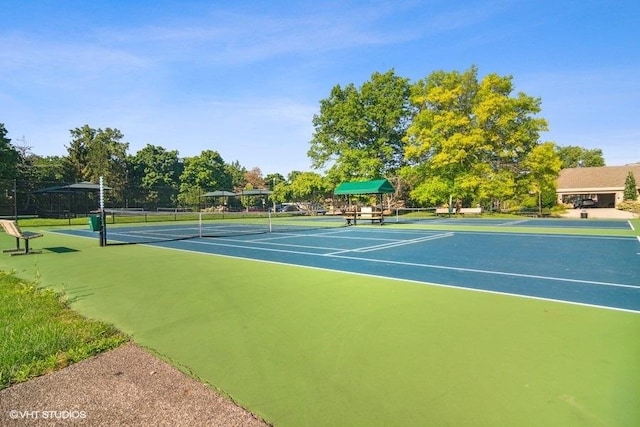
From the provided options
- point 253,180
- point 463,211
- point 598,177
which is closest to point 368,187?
point 463,211

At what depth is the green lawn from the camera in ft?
7.82

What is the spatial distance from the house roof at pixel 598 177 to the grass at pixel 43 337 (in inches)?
2269

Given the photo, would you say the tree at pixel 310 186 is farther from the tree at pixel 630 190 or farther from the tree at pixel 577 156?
the tree at pixel 577 156

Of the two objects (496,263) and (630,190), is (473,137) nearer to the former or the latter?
(630,190)

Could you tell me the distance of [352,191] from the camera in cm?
2359

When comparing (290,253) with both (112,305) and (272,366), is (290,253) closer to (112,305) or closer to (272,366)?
(112,305)

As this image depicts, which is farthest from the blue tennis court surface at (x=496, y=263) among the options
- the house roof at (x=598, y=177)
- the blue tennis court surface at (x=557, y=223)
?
the house roof at (x=598, y=177)

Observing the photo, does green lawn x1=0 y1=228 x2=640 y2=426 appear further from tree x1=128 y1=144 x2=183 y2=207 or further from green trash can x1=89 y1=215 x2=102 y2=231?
tree x1=128 y1=144 x2=183 y2=207

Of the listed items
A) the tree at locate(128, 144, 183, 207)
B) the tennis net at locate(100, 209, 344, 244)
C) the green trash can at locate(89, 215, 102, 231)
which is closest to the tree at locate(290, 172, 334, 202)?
the tennis net at locate(100, 209, 344, 244)

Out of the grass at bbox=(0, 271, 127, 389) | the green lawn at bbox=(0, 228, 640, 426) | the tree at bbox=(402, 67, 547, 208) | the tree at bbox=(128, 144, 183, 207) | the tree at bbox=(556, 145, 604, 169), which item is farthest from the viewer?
the tree at bbox=(556, 145, 604, 169)

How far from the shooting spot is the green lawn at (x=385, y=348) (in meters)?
2.38

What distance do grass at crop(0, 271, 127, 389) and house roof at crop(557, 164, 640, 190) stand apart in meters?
57.6

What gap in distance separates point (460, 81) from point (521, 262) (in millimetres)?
32689

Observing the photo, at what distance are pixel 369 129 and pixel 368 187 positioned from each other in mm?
20858
